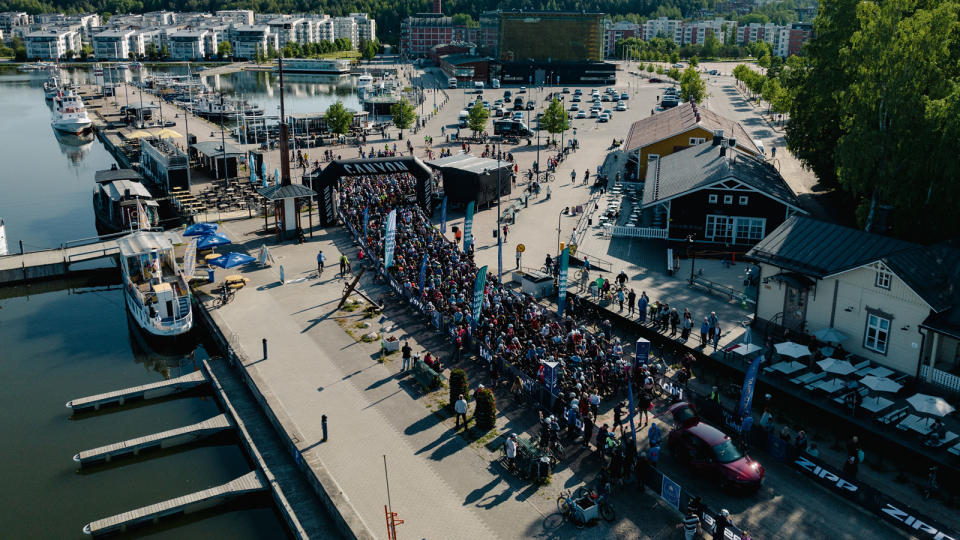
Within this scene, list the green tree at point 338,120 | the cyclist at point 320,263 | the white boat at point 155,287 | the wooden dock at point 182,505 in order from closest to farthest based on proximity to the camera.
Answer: the wooden dock at point 182,505 → the white boat at point 155,287 → the cyclist at point 320,263 → the green tree at point 338,120

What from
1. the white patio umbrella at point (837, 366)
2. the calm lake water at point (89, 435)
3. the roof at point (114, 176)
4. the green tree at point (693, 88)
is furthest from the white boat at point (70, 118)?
the white patio umbrella at point (837, 366)

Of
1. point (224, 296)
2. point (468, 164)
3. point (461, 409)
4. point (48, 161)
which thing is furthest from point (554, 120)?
point (461, 409)

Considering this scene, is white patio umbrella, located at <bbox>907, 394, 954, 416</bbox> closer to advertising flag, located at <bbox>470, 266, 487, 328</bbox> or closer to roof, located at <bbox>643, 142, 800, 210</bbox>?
advertising flag, located at <bbox>470, 266, 487, 328</bbox>

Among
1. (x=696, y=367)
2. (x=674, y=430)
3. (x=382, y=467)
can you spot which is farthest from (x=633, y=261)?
(x=382, y=467)

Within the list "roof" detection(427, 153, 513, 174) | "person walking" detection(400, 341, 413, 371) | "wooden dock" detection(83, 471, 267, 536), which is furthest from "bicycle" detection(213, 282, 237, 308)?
"roof" detection(427, 153, 513, 174)

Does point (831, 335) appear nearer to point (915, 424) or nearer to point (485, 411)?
point (915, 424)

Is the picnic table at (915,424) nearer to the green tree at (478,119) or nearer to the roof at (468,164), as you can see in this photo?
the roof at (468,164)

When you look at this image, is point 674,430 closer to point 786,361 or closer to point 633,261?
point 786,361
